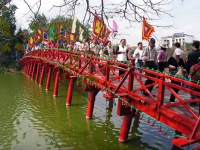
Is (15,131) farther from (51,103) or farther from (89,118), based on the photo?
(51,103)

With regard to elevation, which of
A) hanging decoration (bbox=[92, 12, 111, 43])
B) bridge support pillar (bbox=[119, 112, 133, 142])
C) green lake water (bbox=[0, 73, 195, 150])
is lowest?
green lake water (bbox=[0, 73, 195, 150])

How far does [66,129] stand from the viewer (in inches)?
340

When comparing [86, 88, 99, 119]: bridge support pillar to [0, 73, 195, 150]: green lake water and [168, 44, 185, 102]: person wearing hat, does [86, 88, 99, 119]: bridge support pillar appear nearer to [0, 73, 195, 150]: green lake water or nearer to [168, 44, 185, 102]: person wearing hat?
[0, 73, 195, 150]: green lake water

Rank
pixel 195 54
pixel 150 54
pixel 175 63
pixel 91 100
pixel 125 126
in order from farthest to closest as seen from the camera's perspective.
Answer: pixel 91 100
pixel 125 126
pixel 150 54
pixel 175 63
pixel 195 54

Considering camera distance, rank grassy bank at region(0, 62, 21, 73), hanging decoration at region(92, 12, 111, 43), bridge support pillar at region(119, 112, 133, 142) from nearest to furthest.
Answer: hanging decoration at region(92, 12, 111, 43), bridge support pillar at region(119, 112, 133, 142), grassy bank at region(0, 62, 21, 73)

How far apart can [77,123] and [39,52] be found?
36.1 ft

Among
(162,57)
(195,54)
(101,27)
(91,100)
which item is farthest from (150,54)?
(91,100)

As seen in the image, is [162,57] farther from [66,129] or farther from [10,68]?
[10,68]

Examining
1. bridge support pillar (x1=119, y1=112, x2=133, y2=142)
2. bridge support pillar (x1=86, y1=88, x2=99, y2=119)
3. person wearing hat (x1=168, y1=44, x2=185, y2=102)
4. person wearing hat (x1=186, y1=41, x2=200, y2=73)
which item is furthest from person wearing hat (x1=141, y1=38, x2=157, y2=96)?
bridge support pillar (x1=86, y1=88, x2=99, y2=119)

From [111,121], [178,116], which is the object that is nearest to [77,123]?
[111,121]

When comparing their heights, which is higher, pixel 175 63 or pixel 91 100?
pixel 175 63

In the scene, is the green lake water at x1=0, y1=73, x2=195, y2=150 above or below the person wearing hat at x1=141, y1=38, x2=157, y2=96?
below

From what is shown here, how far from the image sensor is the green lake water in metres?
7.22

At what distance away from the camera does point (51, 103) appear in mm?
12648
